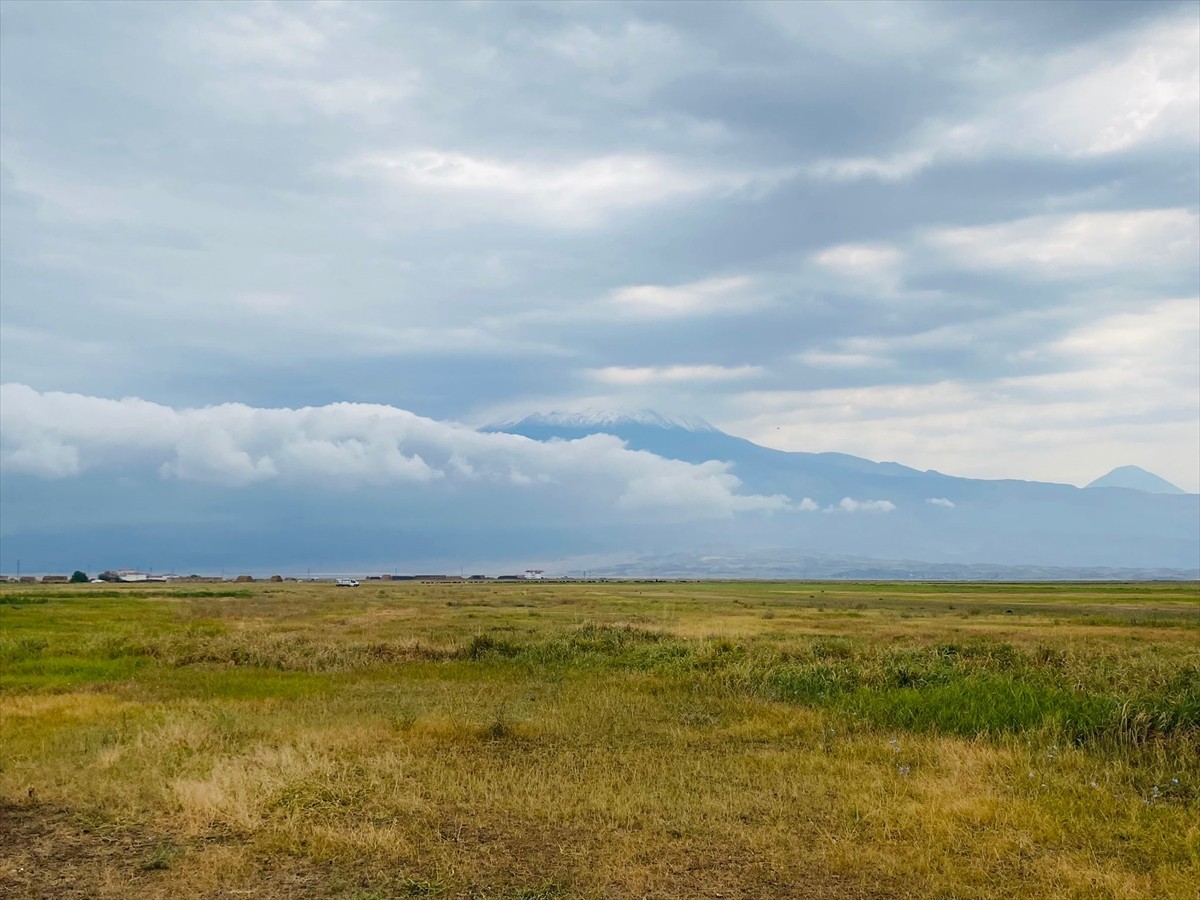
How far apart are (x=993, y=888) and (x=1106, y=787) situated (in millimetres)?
4971

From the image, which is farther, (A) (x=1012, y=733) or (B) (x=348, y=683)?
(B) (x=348, y=683)

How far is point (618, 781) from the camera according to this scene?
14.2 m

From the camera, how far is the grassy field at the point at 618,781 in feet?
33.9

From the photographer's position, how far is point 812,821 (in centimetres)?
1222

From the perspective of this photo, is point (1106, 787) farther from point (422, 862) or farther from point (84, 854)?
point (84, 854)

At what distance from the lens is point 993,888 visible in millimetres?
9781

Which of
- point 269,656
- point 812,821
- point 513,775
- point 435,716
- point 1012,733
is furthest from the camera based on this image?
point 269,656

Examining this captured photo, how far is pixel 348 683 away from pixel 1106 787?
794 inches

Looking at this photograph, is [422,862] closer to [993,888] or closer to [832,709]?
[993,888]

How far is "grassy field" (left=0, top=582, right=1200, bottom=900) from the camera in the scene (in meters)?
10.3

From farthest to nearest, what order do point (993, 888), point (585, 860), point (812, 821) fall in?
point (812, 821) < point (585, 860) < point (993, 888)

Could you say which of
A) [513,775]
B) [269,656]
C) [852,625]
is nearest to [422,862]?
[513,775]

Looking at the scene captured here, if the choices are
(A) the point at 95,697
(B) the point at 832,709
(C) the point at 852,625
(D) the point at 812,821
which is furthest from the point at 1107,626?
(A) the point at 95,697

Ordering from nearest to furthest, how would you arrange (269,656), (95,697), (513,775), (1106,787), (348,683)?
(1106,787) < (513,775) < (95,697) < (348,683) < (269,656)
